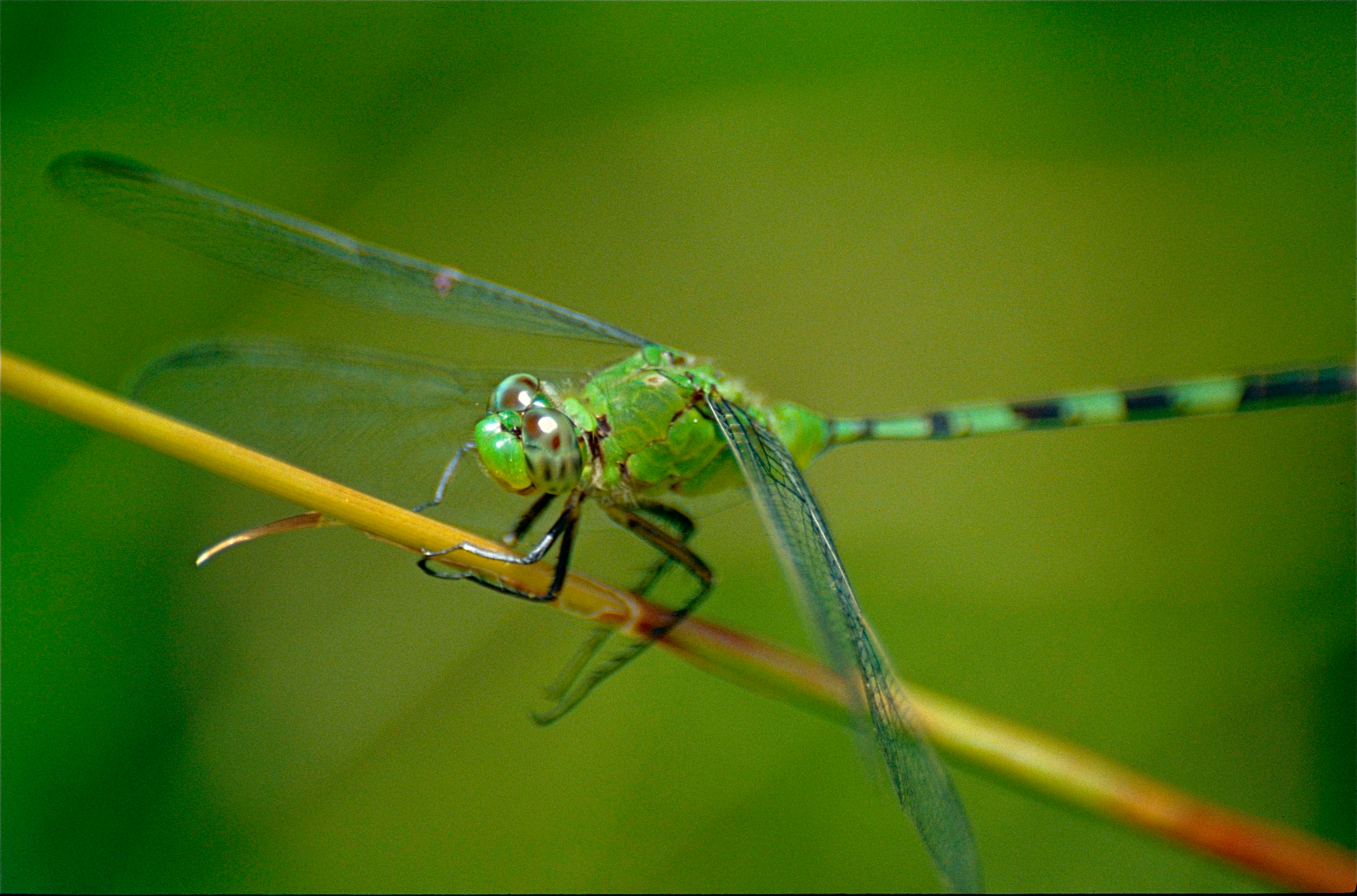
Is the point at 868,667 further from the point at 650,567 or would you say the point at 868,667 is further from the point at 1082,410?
the point at 1082,410

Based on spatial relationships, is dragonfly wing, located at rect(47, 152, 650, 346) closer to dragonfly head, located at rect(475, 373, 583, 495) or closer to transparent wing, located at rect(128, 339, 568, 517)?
transparent wing, located at rect(128, 339, 568, 517)

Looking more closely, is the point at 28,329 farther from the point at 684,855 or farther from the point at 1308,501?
the point at 1308,501

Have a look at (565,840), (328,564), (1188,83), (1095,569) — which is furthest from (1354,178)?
(328,564)

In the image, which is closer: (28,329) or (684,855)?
(684,855)

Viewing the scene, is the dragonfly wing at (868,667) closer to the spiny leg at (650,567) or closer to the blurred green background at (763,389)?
the spiny leg at (650,567)

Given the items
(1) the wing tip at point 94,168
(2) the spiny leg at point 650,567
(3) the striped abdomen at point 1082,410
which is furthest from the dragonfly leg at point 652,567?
(1) the wing tip at point 94,168
